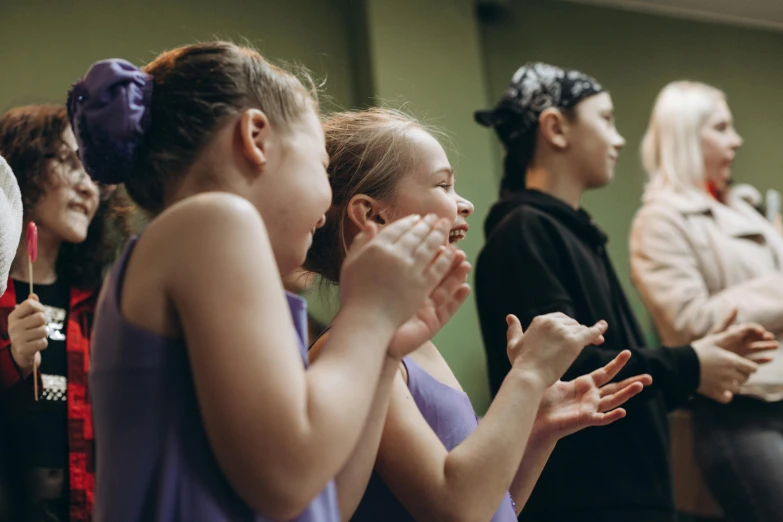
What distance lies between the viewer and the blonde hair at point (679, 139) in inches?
106

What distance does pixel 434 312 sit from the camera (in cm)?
91

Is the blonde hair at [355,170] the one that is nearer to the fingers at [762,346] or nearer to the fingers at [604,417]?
the fingers at [604,417]

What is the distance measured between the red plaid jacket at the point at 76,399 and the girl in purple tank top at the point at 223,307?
92 centimetres

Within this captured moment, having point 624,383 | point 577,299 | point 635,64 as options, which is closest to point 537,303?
point 577,299

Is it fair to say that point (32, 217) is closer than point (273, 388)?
No

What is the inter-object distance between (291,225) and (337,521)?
0.95 ft

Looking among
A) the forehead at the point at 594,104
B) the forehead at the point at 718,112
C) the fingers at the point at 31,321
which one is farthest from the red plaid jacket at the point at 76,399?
the forehead at the point at 718,112

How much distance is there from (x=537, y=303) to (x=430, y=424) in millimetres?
692

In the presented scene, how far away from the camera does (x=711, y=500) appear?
250 cm

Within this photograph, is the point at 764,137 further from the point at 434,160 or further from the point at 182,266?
the point at 182,266

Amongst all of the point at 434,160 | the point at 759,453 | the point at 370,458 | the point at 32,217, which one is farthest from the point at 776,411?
the point at 32,217

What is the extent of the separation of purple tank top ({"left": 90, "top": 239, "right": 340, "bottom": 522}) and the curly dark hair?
1077 mm

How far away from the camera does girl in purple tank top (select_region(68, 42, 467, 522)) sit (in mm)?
753

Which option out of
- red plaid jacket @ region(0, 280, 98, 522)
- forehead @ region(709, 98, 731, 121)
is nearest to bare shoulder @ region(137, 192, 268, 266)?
red plaid jacket @ region(0, 280, 98, 522)
